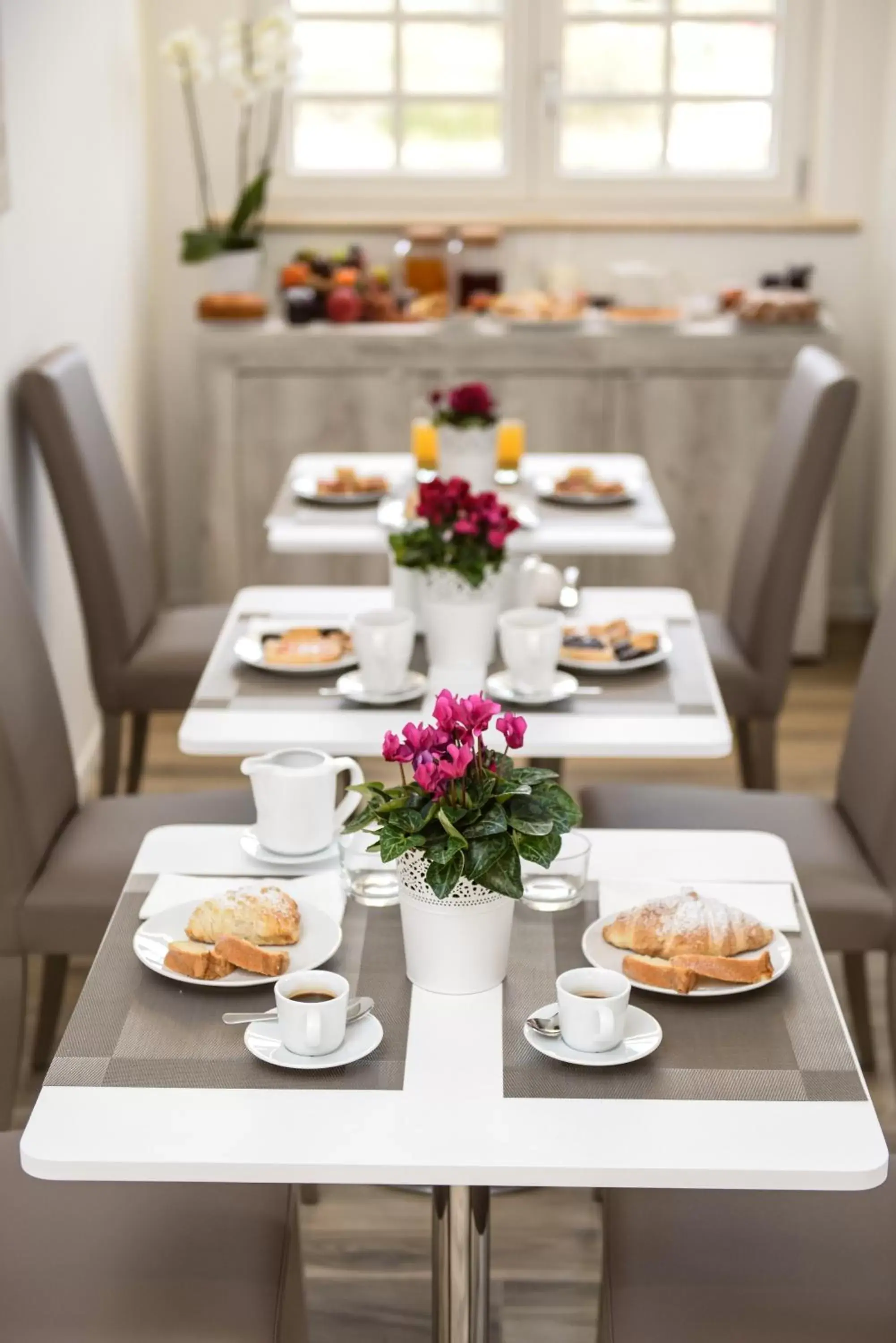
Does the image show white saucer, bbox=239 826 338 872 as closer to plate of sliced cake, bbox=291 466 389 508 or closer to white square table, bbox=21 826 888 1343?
white square table, bbox=21 826 888 1343

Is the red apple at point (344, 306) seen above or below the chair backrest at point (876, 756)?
above

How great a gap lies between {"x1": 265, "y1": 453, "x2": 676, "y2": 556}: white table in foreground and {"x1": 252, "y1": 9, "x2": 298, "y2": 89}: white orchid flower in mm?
1175

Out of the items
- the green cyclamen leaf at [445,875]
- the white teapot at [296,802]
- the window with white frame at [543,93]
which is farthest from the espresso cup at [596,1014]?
the window with white frame at [543,93]

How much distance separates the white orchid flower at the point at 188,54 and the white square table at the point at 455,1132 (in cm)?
312

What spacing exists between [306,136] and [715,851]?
3313 mm

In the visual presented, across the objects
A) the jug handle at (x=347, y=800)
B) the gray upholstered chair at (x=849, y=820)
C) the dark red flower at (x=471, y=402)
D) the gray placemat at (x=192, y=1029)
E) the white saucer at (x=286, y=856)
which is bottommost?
the gray upholstered chair at (x=849, y=820)

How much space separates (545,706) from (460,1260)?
82cm

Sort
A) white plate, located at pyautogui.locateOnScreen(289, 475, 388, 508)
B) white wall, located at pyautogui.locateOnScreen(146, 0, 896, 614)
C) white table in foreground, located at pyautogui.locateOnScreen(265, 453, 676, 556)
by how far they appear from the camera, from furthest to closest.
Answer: white wall, located at pyautogui.locateOnScreen(146, 0, 896, 614), white plate, located at pyautogui.locateOnScreen(289, 475, 388, 508), white table in foreground, located at pyautogui.locateOnScreen(265, 453, 676, 556)

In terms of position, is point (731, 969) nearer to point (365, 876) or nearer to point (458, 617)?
point (365, 876)

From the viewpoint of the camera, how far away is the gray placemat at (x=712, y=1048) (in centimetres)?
130

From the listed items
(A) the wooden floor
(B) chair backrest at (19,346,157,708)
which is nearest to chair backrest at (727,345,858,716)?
(A) the wooden floor

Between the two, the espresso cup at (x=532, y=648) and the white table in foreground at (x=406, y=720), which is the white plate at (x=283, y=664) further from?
the espresso cup at (x=532, y=648)

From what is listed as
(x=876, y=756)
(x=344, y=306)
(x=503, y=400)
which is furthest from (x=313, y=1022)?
(x=344, y=306)

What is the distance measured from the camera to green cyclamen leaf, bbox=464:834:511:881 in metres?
1.36
